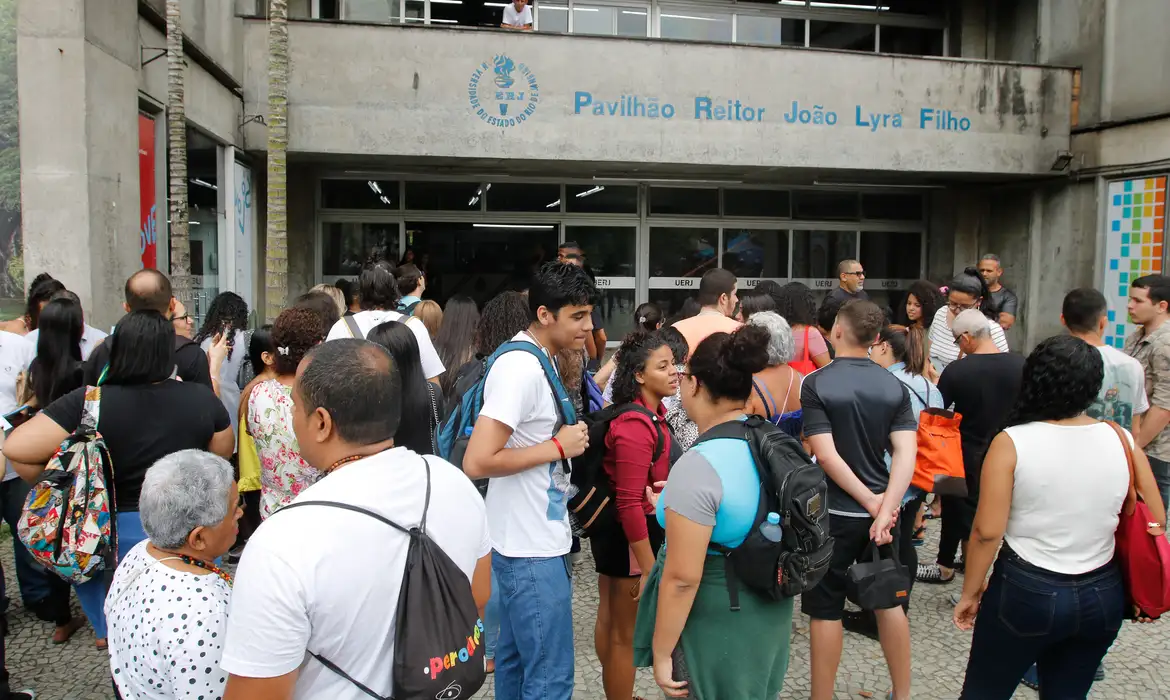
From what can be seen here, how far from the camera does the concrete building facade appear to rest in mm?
11172

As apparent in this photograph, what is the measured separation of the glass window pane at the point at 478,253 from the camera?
1353 centimetres

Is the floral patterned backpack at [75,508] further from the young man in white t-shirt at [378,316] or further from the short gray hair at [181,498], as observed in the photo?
the young man in white t-shirt at [378,316]

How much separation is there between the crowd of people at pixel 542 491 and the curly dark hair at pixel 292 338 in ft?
0.04

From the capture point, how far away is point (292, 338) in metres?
3.75

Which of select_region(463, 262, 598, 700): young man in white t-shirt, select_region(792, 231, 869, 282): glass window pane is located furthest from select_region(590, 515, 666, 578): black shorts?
select_region(792, 231, 869, 282): glass window pane

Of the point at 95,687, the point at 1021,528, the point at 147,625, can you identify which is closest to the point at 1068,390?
the point at 1021,528

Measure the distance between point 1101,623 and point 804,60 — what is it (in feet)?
36.2

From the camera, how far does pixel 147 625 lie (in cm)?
205

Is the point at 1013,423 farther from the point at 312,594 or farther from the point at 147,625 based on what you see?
the point at 147,625

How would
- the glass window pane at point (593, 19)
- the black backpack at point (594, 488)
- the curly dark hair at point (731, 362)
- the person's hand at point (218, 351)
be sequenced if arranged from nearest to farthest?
the curly dark hair at point (731, 362) → the black backpack at point (594, 488) → the person's hand at point (218, 351) → the glass window pane at point (593, 19)

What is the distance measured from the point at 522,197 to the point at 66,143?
7.89m

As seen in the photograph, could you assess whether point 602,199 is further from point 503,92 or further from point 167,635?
point 167,635

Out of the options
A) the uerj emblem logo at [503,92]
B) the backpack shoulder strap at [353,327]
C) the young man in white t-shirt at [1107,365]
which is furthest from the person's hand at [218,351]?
the uerj emblem logo at [503,92]

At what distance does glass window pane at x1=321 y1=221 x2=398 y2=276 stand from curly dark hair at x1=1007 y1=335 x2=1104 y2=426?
11.6 m
